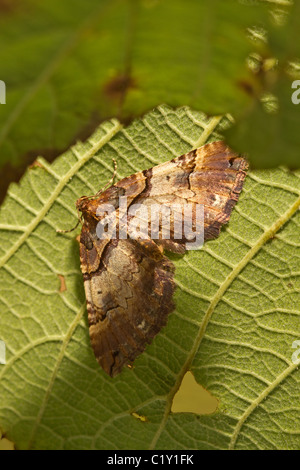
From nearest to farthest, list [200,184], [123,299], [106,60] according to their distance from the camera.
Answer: [106,60], [200,184], [123,299]

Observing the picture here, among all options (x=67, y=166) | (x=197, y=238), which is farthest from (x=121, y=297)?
(x=67, y=166)

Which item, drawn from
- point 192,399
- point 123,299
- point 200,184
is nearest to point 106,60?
point 200,184

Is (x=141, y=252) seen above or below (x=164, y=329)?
above

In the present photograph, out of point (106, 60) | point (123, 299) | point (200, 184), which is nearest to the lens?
point (106, 60)

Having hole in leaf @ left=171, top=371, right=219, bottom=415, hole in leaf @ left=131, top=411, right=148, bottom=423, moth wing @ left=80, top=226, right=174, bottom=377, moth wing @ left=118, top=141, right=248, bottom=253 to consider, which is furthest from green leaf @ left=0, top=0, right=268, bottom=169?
hole in leaf @ left=131, top=411, right=148, bottom=423

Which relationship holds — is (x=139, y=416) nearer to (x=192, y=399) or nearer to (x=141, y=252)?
(x=192, y=399)
